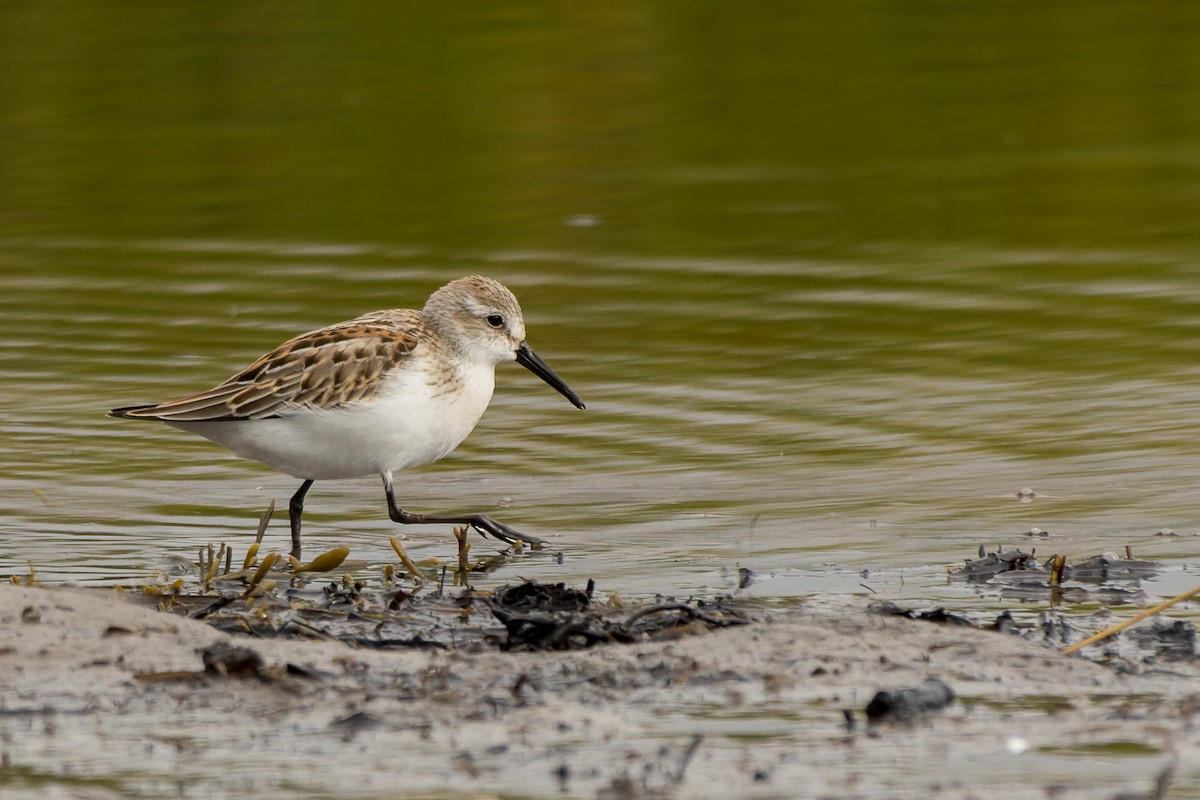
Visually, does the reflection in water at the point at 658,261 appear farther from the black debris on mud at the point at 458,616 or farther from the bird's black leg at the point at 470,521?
the black debris on mud at the point at 458,616

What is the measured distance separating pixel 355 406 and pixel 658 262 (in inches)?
233

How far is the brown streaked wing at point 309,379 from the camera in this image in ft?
26.1

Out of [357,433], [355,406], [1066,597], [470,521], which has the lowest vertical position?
[1066,597]

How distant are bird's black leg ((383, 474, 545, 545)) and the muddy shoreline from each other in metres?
1.94

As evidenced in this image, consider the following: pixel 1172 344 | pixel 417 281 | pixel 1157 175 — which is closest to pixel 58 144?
pixel 417 281

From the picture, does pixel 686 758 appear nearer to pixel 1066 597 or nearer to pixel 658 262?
pixel 1066 597

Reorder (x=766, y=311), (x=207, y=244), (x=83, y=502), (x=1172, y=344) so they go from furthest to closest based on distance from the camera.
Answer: (x=207, y=244) < (x=766, y=311) < (x=1172, y=344) < (x=83, y=502)

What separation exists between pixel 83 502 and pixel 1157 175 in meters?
9.49

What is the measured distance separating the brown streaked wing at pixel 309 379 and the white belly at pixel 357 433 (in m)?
0.05

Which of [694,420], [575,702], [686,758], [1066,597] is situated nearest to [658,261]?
[694,420]

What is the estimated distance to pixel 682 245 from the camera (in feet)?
45.9

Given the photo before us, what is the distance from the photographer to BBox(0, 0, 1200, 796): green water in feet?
27.7

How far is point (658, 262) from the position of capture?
13.6 m

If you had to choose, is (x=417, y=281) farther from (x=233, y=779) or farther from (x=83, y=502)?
(x=233, y=779)
